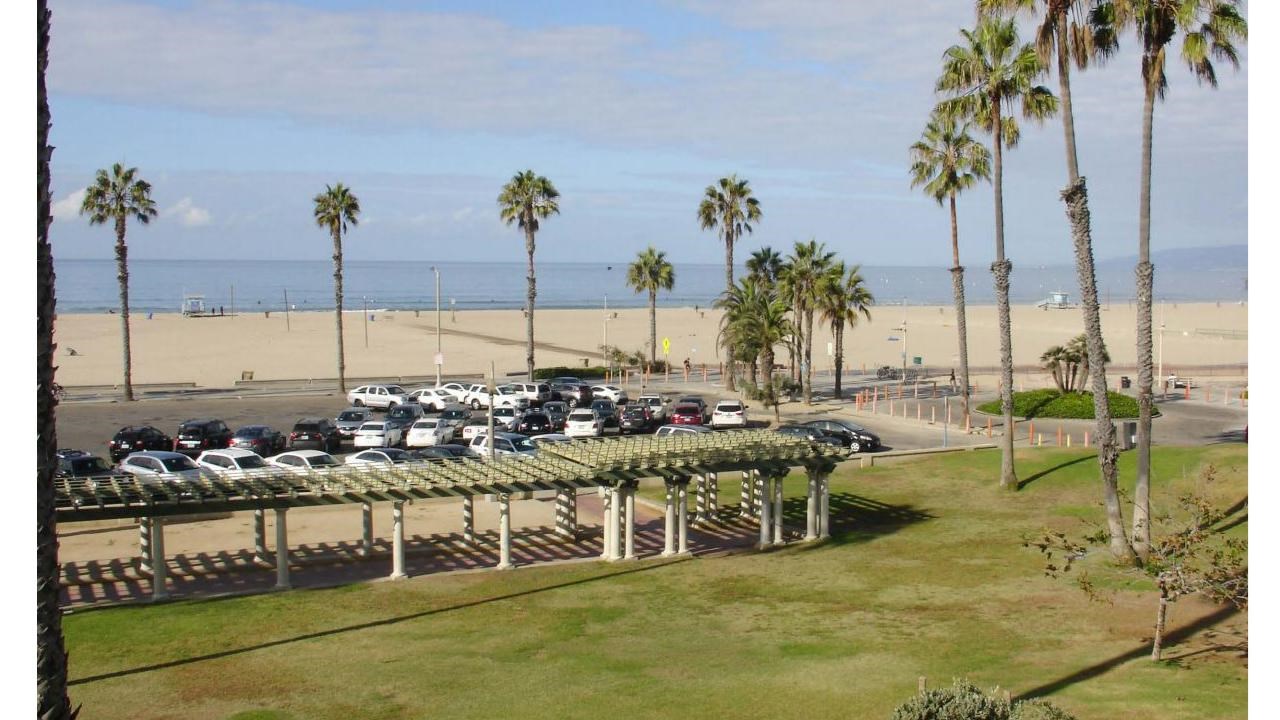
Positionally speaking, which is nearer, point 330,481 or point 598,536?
point 330,481

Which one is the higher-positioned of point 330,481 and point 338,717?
point 330,481

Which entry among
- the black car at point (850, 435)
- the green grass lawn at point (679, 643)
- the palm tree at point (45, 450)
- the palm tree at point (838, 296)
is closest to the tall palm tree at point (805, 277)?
the palm tree at point (838, 296)

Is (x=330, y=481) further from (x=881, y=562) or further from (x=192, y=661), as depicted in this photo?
(x=881, y=562)

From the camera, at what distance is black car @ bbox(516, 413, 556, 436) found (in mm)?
50094

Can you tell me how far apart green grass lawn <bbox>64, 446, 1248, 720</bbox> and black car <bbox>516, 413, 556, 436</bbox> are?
751 inches

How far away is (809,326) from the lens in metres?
66.6

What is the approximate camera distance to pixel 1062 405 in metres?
57.1

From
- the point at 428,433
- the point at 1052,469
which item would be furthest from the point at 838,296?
the point at 428,433

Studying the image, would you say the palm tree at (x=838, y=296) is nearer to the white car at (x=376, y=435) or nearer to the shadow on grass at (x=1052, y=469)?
the shadow on grass at (x=1052, y=469)

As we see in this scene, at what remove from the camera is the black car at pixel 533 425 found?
164 ft

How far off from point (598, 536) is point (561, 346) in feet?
230

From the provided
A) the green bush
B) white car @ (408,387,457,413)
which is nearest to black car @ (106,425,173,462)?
white car @ (408,387,457,413)

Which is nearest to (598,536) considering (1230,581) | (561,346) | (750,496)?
(750,496)

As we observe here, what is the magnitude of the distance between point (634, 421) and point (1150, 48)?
97.7 feet
